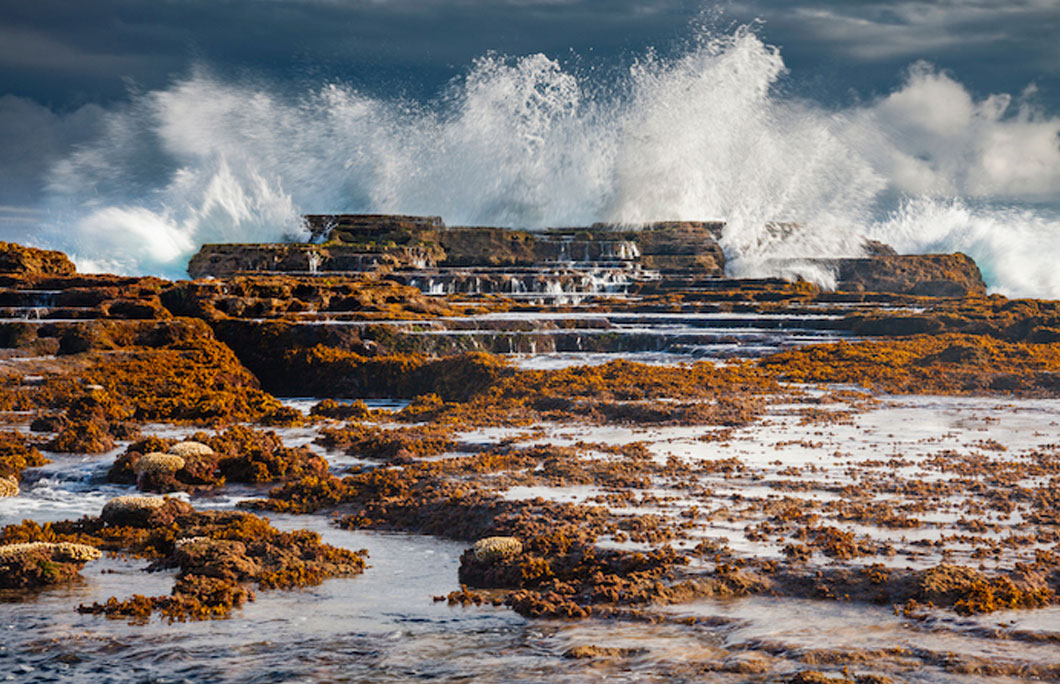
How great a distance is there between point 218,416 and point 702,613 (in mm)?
14493

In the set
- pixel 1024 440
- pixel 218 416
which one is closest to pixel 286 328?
pixel 218 416

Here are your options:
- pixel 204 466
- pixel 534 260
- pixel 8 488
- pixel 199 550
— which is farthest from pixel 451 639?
pixel 534 260

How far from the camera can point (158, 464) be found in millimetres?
14438

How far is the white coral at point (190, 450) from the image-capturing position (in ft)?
49.5

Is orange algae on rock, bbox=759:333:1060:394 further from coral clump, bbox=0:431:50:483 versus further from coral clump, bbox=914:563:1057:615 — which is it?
coral clump, bbox=0:431:50:483

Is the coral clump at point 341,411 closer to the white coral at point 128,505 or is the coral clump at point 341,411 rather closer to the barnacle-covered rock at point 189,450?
the barnacle-covered rock at point 189,450

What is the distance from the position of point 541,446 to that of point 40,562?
25.6 feet

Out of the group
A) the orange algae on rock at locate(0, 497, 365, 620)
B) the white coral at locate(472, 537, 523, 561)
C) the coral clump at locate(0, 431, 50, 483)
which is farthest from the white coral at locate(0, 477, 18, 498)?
Result: the white coral at locate(472, 537, 523, 561)

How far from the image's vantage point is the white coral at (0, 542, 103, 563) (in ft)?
33.6

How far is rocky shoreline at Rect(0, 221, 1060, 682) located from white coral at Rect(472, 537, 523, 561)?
2 centimetres

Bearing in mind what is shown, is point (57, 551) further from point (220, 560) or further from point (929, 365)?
point (929, 365)

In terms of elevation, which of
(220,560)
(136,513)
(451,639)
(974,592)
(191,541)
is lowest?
(451,639)

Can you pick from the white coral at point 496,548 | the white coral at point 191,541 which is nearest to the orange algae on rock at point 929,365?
the white coral at point 496,548

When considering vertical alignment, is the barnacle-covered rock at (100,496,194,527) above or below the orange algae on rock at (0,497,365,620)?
above
